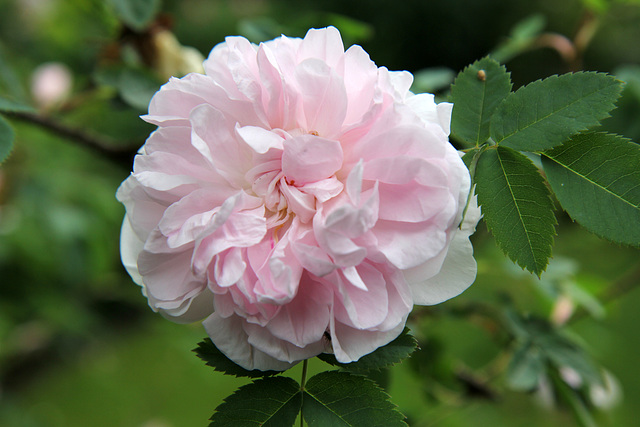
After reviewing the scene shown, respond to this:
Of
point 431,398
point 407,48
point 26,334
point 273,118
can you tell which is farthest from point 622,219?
point 407,48

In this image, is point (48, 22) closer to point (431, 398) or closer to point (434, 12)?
point (431, 398)

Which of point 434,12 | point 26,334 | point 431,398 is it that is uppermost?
point 431,398

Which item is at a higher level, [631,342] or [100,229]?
[100,229]

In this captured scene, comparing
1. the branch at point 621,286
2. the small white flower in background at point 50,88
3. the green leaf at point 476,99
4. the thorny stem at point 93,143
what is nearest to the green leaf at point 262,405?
the green leaf at point 476,99

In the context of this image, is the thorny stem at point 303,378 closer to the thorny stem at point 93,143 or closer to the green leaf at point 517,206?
the green leaf at point 517,206

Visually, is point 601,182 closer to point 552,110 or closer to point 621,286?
point 552,110

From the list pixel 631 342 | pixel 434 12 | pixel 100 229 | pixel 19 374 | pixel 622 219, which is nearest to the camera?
pixel 622 219
